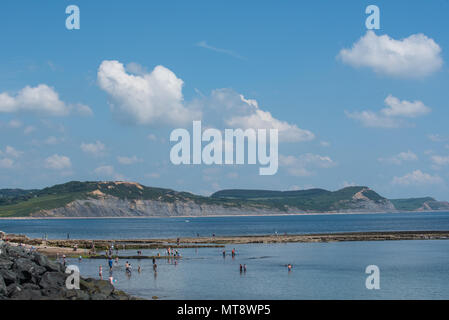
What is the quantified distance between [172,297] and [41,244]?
242ft

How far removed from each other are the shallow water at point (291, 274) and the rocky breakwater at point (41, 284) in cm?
899

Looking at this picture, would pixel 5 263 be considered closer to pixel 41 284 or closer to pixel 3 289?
pixel 41 284

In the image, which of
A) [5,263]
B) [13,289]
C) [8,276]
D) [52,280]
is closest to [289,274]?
[52,280]

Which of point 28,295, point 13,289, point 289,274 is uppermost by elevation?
point 13,289

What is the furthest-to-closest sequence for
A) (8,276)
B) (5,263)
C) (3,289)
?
(5,263), (8,276), (3,289)

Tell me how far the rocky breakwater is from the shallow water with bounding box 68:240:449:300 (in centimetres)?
899

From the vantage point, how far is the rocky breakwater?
148 ft

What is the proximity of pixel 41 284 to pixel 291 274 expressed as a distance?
3976cm

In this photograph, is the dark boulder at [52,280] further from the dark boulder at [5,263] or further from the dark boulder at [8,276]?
the dark boulder at [5,263]

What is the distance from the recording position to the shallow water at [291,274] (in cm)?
6125

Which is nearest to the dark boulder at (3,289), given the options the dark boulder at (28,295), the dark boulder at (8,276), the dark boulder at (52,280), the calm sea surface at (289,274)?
the dark boulder at (28,295)

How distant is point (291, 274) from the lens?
78125 millimetres
